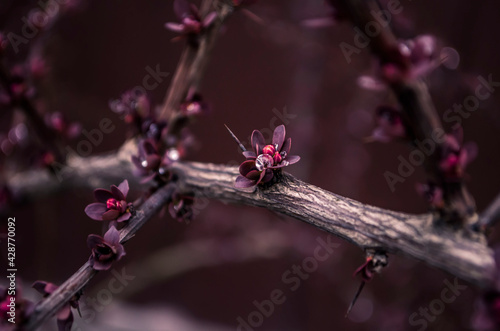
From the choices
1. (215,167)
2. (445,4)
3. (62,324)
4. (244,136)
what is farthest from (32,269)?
(445,4)

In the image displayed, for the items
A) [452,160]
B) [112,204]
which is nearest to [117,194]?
[112,204]

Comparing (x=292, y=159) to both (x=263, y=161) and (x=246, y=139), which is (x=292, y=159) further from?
(x=246, y=139)

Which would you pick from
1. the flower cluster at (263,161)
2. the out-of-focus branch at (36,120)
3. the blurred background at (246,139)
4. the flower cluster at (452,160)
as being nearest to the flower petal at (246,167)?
the flower cluster at (263,161)

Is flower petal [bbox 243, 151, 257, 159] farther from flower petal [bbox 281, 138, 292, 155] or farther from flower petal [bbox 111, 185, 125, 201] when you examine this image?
flower petal [bbox 111, 185, 125, 201]

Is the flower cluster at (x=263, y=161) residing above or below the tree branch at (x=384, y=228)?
above

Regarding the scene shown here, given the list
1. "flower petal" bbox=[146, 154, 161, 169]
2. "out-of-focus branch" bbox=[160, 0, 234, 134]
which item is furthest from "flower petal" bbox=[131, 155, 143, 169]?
"out-of-focus branch" bbox=[160, 0, 234, 134]

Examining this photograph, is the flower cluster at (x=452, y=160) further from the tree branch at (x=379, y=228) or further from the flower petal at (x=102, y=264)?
the flower petal at (x=102, y=264)
